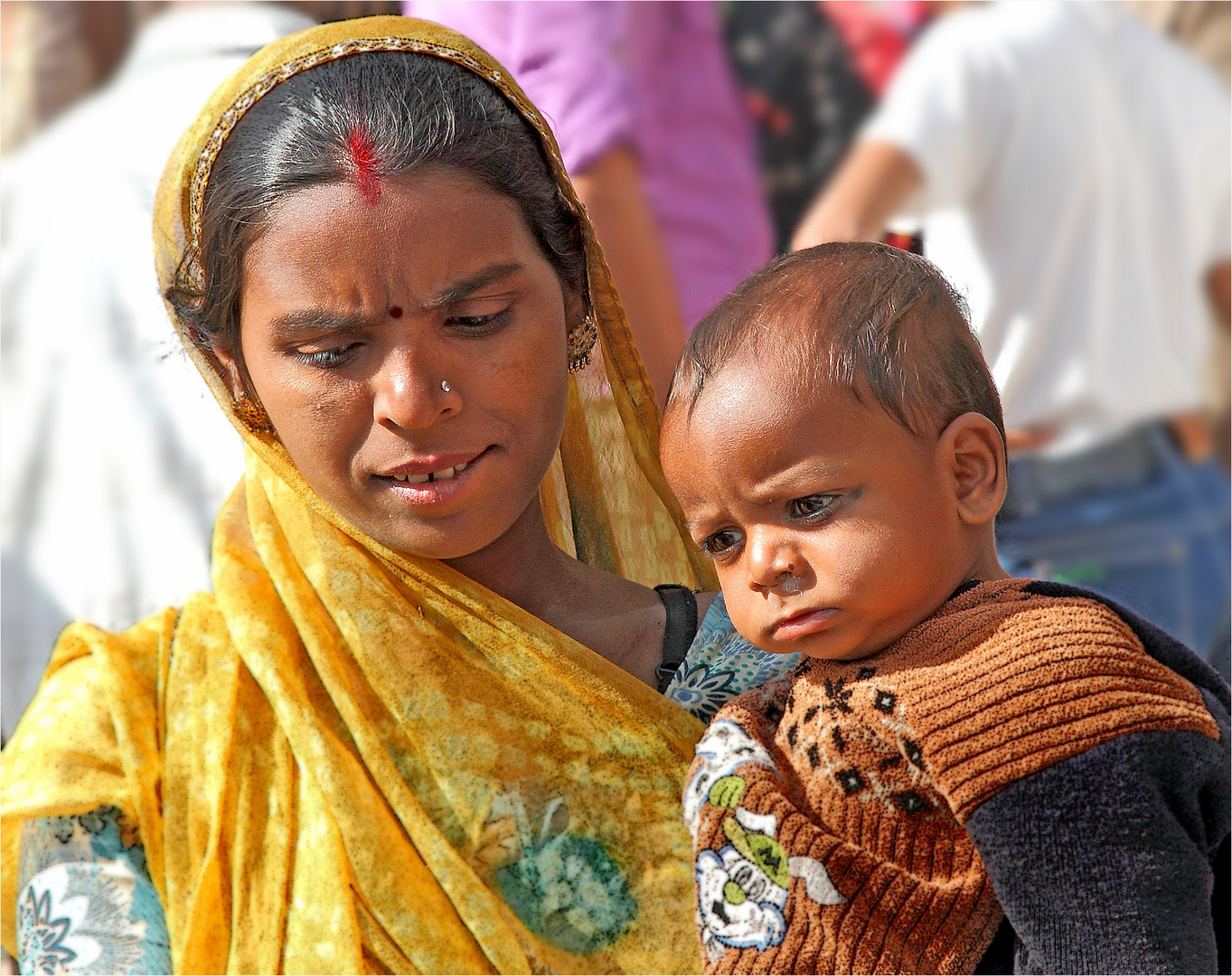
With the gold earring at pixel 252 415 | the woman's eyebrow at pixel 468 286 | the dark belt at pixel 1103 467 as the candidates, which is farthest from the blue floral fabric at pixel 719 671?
the dark belt at pixel 1103 467

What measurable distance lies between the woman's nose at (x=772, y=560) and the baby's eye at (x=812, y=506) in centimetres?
3

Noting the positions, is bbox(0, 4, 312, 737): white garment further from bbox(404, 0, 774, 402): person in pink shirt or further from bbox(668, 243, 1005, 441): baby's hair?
bbox(668, 243, 1005, 441): baby's hair

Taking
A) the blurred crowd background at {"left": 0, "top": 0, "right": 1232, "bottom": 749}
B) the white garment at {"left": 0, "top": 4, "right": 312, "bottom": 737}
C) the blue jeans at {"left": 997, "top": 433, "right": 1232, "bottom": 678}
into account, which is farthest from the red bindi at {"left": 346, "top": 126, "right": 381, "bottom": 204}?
the blue jeans at {"left": 997, "top": 433, "right": 1232, "bottom": 678}

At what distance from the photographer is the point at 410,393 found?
151 cm

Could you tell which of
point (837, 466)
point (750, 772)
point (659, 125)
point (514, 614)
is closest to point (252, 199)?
point (514, 614)

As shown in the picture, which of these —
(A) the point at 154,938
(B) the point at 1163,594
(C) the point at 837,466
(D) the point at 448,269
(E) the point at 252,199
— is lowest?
(B) the point at 1163,594

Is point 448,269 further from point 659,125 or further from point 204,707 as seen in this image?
point 659,125

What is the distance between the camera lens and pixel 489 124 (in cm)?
165

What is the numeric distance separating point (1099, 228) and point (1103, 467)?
702mm

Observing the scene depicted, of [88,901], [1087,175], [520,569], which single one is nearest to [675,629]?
[520,569]

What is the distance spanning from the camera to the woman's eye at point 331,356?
1559mm

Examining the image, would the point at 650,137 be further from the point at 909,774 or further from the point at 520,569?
the point at 909,774

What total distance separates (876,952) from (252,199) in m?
1.12

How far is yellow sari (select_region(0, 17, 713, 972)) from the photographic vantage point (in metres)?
1.58
